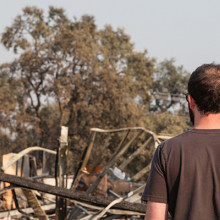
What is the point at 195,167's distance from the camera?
2180 millimetres

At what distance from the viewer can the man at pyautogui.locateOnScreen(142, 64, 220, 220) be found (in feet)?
7.16

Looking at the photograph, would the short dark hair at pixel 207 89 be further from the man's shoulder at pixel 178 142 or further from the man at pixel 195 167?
the man's shoulder at pixel 178 142

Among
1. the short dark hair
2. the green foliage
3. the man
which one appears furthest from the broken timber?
the green foliage

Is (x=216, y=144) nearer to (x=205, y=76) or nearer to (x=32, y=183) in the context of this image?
(x=205, y=76)

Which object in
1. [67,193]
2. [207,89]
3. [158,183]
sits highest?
[207,89]

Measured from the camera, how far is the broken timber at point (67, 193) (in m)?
4.50

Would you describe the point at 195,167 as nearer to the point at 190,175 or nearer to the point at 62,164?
the point at 190,175

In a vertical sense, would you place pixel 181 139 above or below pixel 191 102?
below

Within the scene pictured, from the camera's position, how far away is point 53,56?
33812mm

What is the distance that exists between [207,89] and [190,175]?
40cm

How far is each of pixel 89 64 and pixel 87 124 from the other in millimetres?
4286

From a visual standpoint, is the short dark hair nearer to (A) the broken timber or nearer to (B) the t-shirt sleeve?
(B) the t-shirt sleeve

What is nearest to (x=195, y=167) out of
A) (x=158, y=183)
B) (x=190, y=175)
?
(x=190, y=175)

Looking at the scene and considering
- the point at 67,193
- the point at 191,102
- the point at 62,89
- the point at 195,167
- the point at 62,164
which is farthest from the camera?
the point at 62,89
